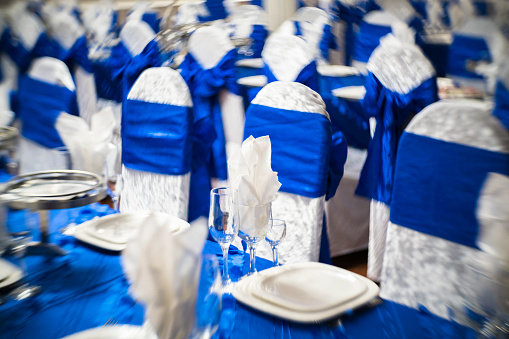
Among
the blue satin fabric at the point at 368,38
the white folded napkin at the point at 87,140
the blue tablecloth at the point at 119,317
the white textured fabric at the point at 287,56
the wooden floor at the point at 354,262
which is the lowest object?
the wooden floor at the point at 354,262

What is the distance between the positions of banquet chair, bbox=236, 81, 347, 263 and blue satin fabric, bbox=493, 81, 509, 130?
52 centimetres

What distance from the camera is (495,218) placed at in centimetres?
70

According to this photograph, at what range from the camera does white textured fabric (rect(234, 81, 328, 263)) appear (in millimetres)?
1377

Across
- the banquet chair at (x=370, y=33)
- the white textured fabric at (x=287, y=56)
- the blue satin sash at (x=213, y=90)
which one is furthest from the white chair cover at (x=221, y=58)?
the banquet chair at (x=370, y=33)

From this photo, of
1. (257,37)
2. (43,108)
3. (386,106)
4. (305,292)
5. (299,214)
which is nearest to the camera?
(305,292)

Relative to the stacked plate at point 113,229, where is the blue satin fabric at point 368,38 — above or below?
above

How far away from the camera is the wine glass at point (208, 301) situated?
598mm

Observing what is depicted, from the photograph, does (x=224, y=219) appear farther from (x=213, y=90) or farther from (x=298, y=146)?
(x=213, y=90)

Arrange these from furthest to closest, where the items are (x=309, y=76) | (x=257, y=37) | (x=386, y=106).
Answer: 1. (x=257, y=37)
2. (x=309, y=76)
3. (x=386, y=106)

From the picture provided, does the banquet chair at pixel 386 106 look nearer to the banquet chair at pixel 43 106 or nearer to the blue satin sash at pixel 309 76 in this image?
the blue satin sash at pixel 309 76

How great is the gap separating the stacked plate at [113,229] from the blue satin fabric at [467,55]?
→ 184 cm

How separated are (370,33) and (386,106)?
1554 mm

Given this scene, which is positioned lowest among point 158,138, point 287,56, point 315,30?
point 158,138

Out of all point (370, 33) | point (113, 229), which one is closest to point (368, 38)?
point (370, 33)
